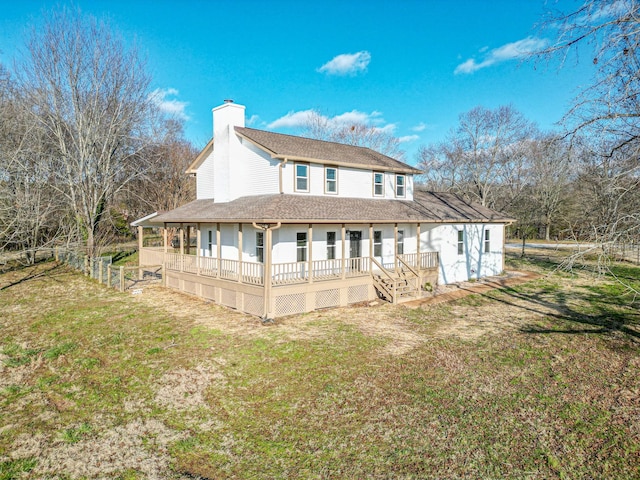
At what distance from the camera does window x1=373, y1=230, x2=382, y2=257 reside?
17750mm

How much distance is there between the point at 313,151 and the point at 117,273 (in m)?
12.9

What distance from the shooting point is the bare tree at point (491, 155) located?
34781mm

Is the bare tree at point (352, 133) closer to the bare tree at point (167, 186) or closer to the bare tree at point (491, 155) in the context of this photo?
the bare tree at point (491, 155)

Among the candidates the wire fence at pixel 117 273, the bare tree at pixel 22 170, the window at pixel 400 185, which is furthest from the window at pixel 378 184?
the bare tree at pixel 22 170

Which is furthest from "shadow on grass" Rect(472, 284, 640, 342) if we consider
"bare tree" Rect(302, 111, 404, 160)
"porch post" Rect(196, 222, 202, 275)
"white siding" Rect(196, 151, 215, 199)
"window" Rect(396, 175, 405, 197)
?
"bare tree" Rect(302, 111, 404, 160)

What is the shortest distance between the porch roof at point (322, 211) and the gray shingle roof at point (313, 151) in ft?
5.60

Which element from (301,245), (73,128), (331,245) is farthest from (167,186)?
(331,245)

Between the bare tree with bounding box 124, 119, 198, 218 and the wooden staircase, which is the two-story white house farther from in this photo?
the bare tree with bounding box 124, 119, 198, 218

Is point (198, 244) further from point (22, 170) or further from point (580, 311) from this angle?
point (580, 311)

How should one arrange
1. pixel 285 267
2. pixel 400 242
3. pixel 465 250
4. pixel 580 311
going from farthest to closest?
pixel 465 250, pixel 400 242, pixel 285 267, pixel 580 311

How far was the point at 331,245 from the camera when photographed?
1627 centimetres

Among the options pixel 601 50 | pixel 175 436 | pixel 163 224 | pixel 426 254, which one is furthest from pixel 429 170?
pixel 175 436

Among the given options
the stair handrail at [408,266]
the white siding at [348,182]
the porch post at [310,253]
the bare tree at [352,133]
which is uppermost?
the bare tree at [352,133]

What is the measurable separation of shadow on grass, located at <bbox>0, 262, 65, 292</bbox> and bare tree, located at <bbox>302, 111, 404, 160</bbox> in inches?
1130
